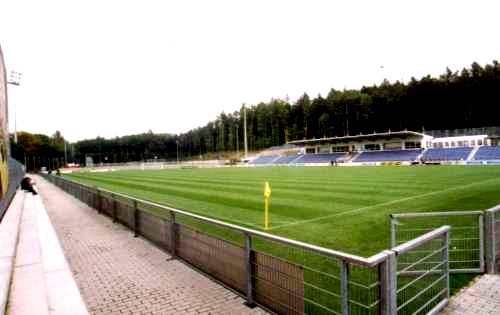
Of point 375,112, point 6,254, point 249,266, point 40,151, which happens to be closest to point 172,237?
point 249,266

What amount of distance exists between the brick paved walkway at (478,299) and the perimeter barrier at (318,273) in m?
0.16

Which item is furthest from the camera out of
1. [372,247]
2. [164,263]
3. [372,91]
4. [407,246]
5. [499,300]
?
[372,91]

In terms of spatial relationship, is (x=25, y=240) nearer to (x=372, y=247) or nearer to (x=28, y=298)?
(x=28, y=298)

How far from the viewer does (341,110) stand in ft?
262

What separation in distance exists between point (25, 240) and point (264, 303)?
6.48 meters

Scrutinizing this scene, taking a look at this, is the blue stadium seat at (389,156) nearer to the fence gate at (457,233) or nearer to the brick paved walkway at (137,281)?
the fence gate at (457,233)

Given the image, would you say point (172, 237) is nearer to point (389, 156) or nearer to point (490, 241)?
point (490, 241)

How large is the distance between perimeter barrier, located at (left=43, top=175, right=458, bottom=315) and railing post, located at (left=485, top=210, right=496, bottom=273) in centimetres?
103

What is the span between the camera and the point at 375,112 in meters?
75.2

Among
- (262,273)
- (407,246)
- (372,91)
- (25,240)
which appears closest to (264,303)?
(262,273)

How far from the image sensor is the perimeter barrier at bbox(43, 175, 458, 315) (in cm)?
306

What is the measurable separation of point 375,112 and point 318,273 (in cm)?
7756

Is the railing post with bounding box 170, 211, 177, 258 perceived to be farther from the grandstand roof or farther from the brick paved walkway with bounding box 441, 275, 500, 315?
the grandstand roof

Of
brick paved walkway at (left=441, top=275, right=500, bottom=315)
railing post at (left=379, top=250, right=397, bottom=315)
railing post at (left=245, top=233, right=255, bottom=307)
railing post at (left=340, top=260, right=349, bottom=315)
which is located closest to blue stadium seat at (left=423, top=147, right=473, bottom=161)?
brick paved walkway at (left=441, top=275, right=500, bottom=315)
